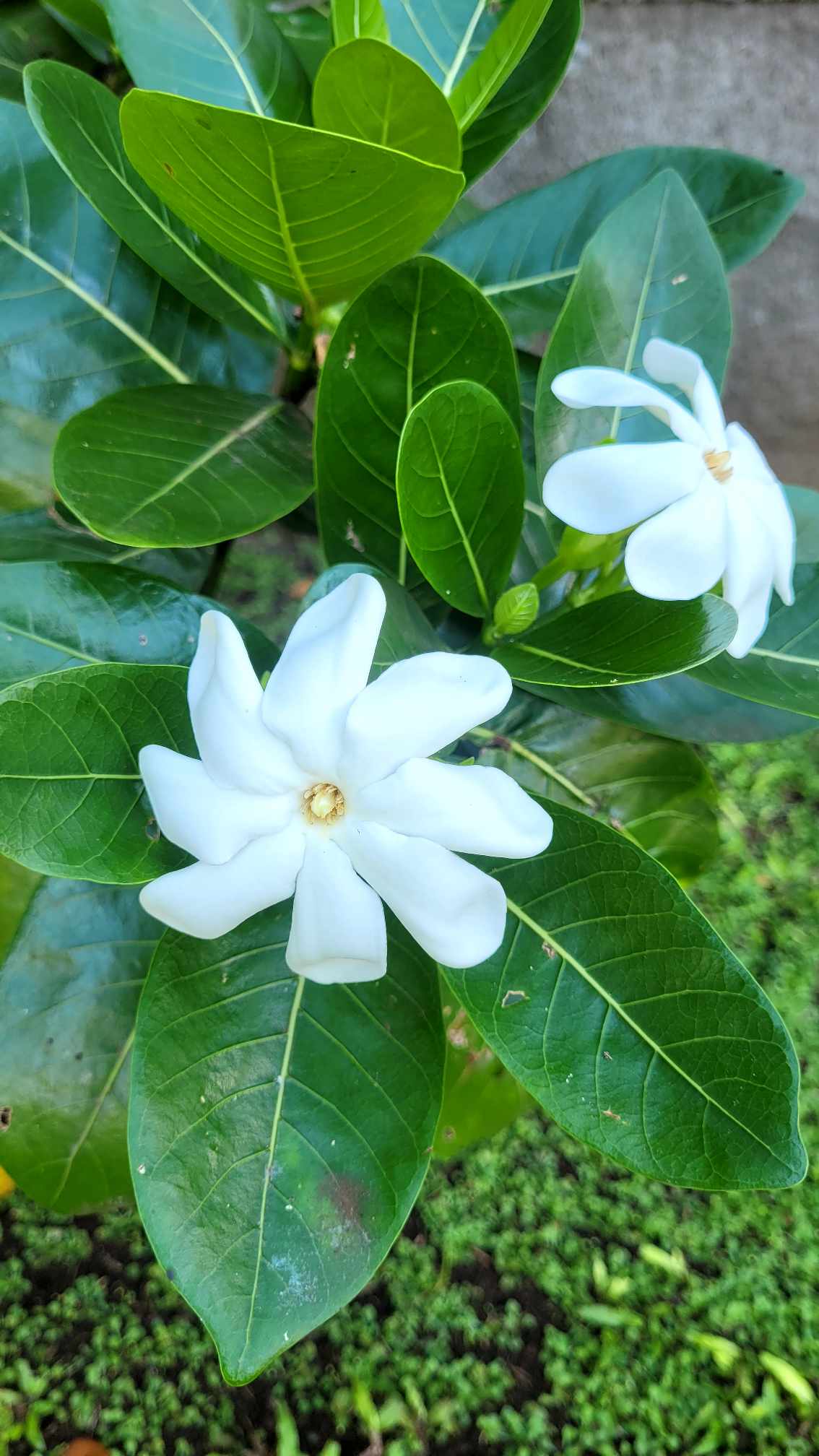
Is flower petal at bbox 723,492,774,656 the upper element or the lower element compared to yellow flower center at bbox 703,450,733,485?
lower

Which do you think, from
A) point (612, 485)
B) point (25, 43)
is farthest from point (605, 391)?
point (25, 43)

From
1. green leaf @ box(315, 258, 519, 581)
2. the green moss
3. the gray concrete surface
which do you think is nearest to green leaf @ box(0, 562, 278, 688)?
green leaf @ box(315, 258, 519, 581)

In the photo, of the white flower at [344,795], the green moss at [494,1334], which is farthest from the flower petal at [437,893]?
the green moss at [494,1334]

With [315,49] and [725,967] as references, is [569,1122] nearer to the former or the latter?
[725,967]

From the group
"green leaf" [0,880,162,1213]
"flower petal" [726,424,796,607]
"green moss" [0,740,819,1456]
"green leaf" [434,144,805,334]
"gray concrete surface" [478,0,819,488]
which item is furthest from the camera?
"gray concrete surface" [478,0,819,488]

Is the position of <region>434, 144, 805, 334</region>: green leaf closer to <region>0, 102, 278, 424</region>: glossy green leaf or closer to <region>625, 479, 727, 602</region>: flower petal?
Answer: <region>0, 102, 278, 424</region>: glossy green leaf

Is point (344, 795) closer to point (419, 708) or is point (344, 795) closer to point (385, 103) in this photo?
point (419, 708)

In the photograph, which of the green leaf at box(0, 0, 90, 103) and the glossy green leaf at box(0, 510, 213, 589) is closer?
the glossy green leaf at box(0, 510, 213, 589)
